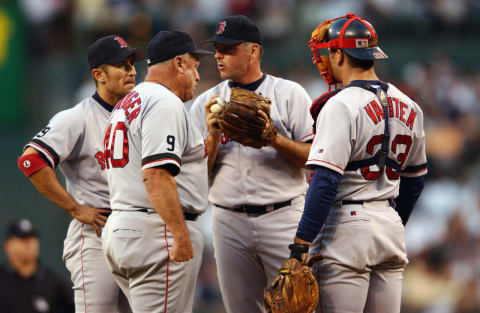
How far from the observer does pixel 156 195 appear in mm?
3664

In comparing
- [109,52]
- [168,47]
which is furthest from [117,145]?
[109,52]

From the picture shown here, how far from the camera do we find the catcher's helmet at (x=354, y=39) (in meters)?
3.84

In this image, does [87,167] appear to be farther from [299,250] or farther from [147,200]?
[299,250]

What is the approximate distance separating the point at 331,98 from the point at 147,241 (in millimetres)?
1104

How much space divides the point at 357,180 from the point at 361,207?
Answer: 0.13 meters

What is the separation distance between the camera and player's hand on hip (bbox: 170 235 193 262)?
370cm

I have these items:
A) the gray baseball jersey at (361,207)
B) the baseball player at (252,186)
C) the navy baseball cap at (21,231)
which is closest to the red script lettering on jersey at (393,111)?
the gray baseball jersey at (361,207)

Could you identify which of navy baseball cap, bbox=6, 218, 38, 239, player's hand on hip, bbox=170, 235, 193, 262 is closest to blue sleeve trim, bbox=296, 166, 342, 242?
player's hand on hip, bbox=170, 235, 193, 262

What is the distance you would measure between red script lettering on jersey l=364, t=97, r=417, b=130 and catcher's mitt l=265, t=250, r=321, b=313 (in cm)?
75

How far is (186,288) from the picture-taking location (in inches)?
153

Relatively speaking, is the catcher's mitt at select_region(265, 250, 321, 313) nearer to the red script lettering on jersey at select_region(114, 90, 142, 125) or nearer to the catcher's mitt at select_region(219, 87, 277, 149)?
the catcher's mitt at select_region(219, 87, 277, 149)

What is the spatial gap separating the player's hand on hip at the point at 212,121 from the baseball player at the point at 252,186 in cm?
4

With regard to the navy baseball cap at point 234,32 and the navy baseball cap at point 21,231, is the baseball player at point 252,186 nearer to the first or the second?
the navy baseball cap at point 234,32

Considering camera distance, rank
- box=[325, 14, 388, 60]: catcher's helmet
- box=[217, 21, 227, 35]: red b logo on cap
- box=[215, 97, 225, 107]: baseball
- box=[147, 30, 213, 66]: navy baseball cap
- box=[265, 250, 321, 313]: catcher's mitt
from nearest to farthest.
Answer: box=[265, 250, 321, 313]: catcher's mitt < box=[325, 14, 388, 60]: catcher's helmet < box=[147, 30, 213, 66]: navy baseball cap < box=[215, 97, 225, 107]: baseball < box=[217, 21, 227, 35]: red b logo on cap
